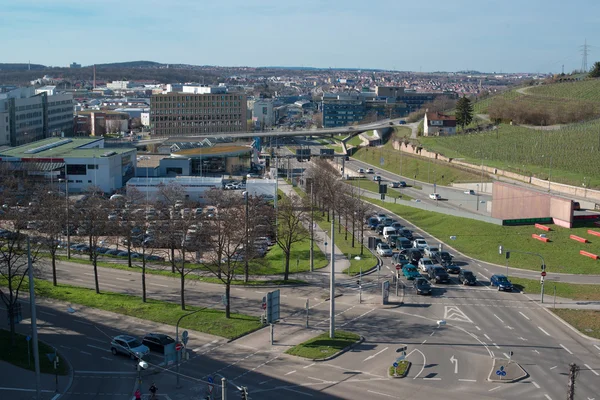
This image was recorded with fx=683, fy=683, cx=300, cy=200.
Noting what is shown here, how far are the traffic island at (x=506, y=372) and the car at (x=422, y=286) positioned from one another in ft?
32.4

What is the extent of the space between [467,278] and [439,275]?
1.52 metres

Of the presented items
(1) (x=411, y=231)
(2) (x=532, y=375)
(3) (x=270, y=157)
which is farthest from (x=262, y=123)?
(2) (x=532, y=375)

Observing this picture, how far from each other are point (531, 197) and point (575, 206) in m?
3.08

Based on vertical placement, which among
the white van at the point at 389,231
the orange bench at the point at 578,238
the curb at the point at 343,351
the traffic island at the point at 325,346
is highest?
the orange bench at the point at 578,238

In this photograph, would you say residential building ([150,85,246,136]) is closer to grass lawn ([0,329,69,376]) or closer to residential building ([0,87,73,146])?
residential building ([0,87,73,146])

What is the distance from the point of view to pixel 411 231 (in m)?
51.1

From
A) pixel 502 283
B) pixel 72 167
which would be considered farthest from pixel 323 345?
pixel 72 167

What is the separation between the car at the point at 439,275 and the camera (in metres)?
37.8

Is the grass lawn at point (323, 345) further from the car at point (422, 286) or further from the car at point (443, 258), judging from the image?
the car at point (443, 258)

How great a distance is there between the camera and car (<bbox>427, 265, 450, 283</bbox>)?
3781 centimetres

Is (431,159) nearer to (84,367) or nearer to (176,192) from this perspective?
(176,192)

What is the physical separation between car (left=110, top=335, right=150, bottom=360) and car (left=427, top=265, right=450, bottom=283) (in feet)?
57.2

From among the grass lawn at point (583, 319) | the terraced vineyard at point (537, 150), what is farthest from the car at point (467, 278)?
the terraced vineyard at point (537, 150)

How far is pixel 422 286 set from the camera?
35719 millimetres
